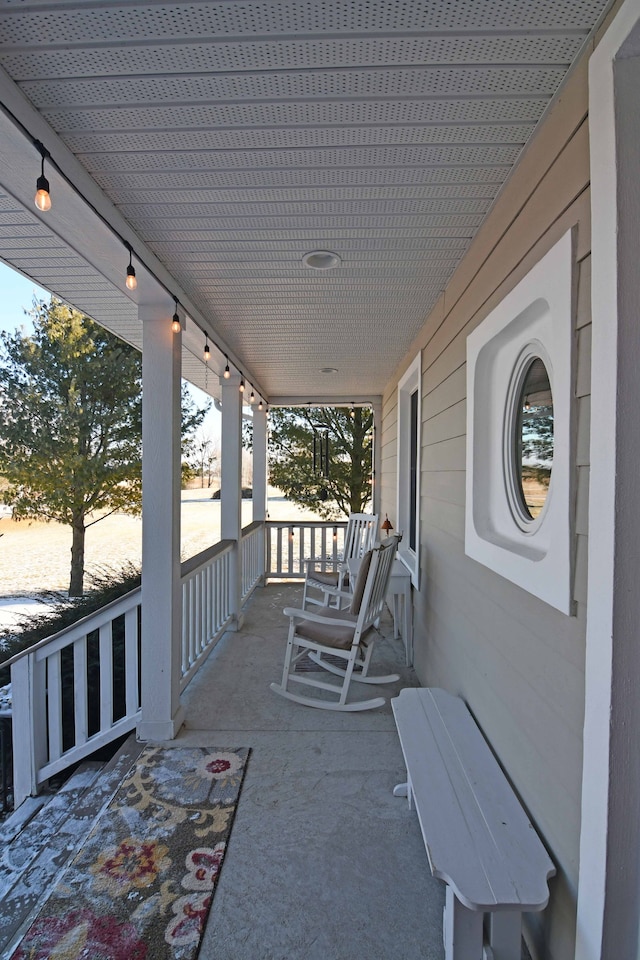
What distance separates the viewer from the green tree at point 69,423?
645cm

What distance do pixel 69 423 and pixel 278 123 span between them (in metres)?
6.08

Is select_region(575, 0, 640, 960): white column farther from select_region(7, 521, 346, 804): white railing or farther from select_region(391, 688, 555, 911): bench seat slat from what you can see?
select_region(7, 521, 346, 804): white railing

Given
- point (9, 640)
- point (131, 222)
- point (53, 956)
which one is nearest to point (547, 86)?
point (131, 222)

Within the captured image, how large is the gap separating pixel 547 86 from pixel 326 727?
2807mm

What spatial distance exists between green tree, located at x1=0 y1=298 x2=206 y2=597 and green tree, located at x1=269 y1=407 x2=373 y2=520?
9.12 feet

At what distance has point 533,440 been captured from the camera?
5.58ft

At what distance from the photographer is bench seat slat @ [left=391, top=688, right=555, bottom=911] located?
1.20m

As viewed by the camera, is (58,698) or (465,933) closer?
(465,933)

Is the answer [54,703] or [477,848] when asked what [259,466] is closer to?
[54,703]

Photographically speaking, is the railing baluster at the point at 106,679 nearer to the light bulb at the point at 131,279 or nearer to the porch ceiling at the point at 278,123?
the light bulb at the point at 131,279

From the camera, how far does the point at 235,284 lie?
8.82 ft

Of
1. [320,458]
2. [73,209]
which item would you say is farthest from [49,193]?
[320,458]

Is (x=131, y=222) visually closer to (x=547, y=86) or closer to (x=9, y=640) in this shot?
(x=547, y=86)

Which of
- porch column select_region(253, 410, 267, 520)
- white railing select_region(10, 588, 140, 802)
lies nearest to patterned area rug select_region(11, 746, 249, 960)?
white railing select_region(10, 588, 140, 802)
